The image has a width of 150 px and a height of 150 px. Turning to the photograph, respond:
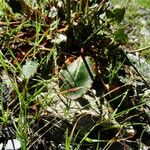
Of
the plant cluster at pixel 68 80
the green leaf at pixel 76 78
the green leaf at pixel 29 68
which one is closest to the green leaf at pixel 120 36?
the plant cluster at pixel 68 80

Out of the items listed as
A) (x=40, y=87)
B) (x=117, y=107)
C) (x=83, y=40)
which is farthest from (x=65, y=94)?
(x=83, y=40)

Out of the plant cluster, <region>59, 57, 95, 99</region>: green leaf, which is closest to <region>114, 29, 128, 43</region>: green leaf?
the plant cluster

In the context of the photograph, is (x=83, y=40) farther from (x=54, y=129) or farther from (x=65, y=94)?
(x=54, y=129)

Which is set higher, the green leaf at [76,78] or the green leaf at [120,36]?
the green leaf at [120,36]

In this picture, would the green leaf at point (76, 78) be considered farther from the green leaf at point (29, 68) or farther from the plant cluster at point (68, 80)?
the green leaf at point (29, 68)

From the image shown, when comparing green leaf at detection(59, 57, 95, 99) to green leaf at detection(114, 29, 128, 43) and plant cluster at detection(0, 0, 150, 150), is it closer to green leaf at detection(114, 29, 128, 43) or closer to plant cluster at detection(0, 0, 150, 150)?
plant cluster at detection(0, 0, 150, 150)
